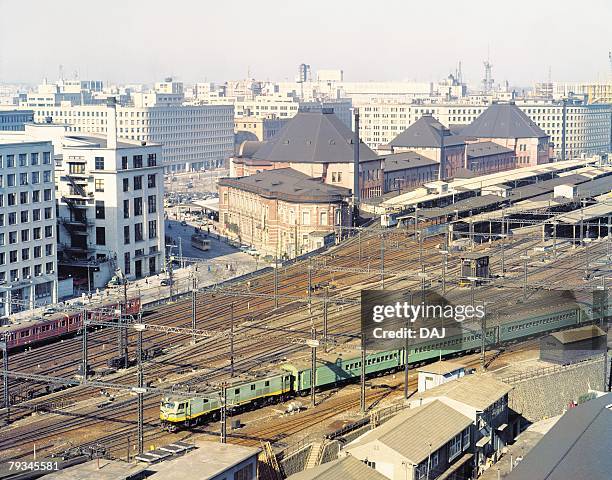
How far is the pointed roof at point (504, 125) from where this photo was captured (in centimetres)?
11638

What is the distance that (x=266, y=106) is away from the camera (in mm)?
166500

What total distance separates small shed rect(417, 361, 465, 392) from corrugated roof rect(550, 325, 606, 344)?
6.95 metres

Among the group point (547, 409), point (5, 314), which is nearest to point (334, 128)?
point (5, 314)

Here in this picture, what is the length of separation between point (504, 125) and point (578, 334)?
251 ft

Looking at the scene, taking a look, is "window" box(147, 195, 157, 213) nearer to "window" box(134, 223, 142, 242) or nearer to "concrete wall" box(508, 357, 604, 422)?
"window" box(134, 223, 142, 242)

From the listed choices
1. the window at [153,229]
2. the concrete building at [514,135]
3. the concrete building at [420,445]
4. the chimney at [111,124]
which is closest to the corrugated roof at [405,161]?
the concrete building at [514,135]

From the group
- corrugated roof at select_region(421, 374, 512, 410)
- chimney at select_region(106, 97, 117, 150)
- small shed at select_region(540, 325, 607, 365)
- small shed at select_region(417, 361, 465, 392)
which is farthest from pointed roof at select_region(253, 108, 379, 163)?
corrugated roof at select_region(421, 374, 512, 410)

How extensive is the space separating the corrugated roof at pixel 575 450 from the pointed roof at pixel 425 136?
241 feet

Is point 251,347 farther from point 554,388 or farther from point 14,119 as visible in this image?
point 14,119

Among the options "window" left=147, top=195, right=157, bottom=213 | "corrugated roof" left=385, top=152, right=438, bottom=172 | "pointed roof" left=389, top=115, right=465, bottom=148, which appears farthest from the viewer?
"pointed roof" left=389, top=115, right=465, bottom=148

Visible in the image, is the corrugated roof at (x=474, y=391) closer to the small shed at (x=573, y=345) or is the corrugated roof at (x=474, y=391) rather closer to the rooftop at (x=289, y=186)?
the small shed at (x=573, y=345)

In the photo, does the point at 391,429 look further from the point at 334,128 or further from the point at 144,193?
the point at 334,128

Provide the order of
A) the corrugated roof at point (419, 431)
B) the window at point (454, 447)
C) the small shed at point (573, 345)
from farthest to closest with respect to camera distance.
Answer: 1. the small shed at point (573, 345)
2. the window at point (454, 447)
3. the corrugated roof at point (419, 431)

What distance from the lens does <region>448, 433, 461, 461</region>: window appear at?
1184 inches
